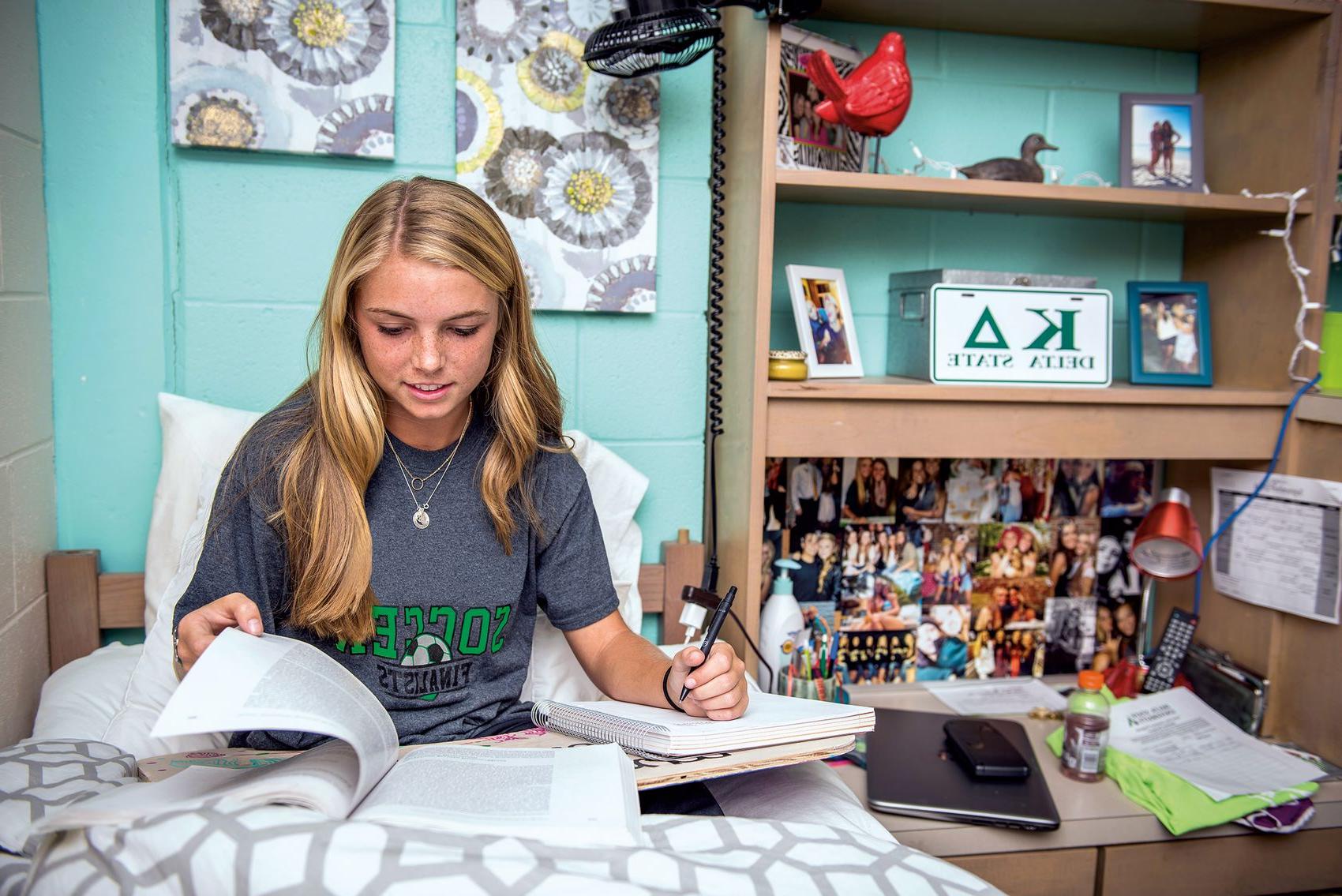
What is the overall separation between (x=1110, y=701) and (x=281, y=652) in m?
1.39

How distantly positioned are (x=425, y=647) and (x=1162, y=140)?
145 centimetres

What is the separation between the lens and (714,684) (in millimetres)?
1051

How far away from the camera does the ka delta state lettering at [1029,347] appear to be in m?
1.51

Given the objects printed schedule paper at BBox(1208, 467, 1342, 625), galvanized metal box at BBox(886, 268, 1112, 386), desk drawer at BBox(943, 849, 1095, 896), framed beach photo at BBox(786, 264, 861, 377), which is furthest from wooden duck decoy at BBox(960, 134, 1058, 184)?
desk drawer at BBox(943, 849, 1095, 896)

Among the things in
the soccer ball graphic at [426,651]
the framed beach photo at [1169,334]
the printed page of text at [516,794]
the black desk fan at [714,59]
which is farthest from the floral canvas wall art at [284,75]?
the framed beach photo at [1169,334]

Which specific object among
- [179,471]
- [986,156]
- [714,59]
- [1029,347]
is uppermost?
[714,59]

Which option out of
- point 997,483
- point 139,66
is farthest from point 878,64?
point 139,66

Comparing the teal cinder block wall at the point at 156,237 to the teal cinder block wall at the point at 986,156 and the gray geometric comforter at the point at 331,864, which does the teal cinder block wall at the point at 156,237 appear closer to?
the teal cinder block wall at the point at 986,156

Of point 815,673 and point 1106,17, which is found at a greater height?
point 1106,17

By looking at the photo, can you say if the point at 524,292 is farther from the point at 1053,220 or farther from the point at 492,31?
the point at 1053,220

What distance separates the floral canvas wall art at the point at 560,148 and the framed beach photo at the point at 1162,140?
81 centimetres

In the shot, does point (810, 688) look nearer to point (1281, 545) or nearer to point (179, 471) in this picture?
point (1281, 545)

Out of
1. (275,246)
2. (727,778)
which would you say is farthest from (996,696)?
(275,246)

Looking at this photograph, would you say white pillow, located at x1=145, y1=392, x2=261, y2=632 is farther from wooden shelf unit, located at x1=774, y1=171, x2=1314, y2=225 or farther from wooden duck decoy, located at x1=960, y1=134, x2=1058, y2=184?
wooden duck decoy, located at x1=960, y1=134, x2=1058, y2=184
